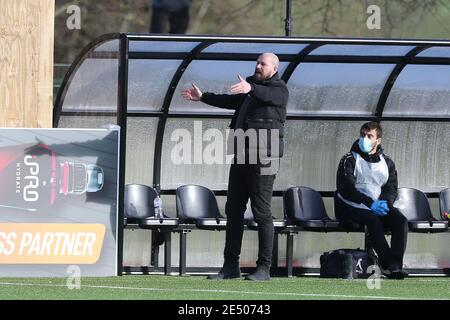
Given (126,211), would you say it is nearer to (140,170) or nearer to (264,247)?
(140,170)

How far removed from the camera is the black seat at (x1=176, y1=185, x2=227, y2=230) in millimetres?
16688

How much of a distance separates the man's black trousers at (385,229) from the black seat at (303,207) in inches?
18.7

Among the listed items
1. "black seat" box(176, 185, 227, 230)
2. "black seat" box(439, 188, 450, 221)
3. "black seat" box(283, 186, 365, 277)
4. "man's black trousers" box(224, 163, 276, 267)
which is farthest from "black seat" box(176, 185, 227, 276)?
"black seat" box(439, 188, 450, 221)

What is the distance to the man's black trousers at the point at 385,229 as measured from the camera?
15.9 m

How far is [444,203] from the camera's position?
1752 centimetres

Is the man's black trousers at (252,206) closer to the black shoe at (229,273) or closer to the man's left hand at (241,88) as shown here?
the black shoe at (229,273)

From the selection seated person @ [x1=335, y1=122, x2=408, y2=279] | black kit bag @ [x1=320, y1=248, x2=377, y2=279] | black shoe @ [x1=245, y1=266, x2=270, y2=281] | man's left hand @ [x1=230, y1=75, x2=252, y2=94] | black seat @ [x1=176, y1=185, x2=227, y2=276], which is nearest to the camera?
man's left hand @ [x1=230, y1=75, x2=252, y2=94]

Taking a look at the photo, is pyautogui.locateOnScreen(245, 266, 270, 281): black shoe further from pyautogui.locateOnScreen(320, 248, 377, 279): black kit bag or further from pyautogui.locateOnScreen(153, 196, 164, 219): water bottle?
pyautogui.locateOnScreen(153, 196, 164, 219): water bottle

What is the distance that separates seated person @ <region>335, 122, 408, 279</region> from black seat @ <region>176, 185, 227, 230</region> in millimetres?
1196

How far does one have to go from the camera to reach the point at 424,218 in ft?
57.0

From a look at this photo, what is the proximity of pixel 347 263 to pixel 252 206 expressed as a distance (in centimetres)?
145

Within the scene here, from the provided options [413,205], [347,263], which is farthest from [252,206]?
[413,205]

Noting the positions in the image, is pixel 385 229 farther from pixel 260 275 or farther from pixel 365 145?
pixel 260 275

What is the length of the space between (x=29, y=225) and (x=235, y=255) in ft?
6.00
